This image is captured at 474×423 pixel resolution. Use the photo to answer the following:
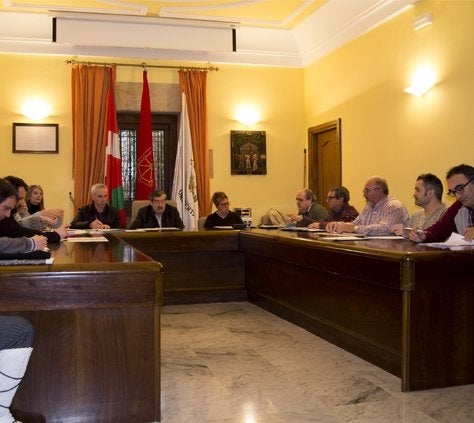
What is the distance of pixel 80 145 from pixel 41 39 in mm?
1321

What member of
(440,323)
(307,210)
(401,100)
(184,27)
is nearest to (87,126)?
(184,27)

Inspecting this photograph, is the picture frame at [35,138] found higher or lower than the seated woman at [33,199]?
higher

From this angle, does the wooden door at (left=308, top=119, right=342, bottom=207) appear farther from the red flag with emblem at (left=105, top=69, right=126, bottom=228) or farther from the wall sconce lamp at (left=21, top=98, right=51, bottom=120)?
the wall sconce lamp at (left=21, top=98, right=51, bottom=120)

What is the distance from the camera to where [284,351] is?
12.4ft

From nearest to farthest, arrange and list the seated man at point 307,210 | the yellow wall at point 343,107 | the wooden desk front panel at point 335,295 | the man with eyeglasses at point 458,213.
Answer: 1. the wooden desk front panel at point 335,295
2. the man with eyeglasses at point 458,213
3. the yellow wall at point 343,107
4. the seated man at point 307,210

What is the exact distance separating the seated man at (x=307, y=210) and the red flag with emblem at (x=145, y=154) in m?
2.25

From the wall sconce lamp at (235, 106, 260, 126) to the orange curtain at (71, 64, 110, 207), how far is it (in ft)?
5.76

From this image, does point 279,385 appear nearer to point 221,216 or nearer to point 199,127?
point 221,216

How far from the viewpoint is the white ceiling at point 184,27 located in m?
6.56

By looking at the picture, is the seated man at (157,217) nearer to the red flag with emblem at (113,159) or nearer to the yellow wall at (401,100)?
the red flag with emblem at (113,159)

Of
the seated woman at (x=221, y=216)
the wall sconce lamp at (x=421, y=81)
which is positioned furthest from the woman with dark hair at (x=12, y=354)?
the wall sconce lamp at (x=421, y=81)

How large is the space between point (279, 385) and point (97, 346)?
1.12 m

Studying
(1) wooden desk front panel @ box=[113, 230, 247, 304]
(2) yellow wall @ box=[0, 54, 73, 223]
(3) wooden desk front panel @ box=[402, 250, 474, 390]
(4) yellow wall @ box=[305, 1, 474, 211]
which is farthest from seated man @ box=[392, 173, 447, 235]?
(2) yellow wall @ box=[0, 54, 73, 223]

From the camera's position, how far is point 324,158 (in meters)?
7.67
